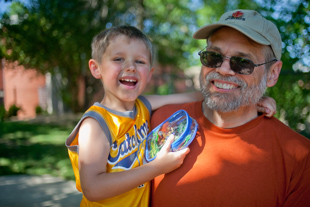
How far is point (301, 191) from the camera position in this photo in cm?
167

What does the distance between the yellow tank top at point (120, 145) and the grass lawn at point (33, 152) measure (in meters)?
3.21

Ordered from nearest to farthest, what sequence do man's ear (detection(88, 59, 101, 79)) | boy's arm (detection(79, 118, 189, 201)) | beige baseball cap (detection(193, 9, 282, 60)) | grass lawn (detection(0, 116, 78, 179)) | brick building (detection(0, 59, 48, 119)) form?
boy's arm (detection(79, 118, 189, 201)) < beige baseball cap (detection(193, 9, 282, 60)) < man's ear (detection(88, 59, 101, 79)) < grass lawn (detection(0, 116, 78, 179)) < brick building (detection(0, 59, 48, 119))

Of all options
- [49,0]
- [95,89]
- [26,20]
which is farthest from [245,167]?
[95,89]

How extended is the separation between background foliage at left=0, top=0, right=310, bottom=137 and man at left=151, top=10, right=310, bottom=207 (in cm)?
213

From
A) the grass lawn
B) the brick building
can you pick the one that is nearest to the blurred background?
the grass lawn

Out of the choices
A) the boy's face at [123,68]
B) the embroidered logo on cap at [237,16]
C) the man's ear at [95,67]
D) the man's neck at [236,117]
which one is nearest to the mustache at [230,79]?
the man's neck at [236,117]

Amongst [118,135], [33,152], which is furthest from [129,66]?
[33,152]

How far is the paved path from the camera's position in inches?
140

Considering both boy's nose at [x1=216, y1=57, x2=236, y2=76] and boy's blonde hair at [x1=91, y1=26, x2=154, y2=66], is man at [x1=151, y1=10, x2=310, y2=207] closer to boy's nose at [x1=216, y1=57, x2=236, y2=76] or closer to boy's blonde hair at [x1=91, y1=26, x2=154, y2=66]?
boy's nose at [x1=216, y1=57, x2=236, y2=76]

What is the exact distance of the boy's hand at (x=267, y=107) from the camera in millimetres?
2037

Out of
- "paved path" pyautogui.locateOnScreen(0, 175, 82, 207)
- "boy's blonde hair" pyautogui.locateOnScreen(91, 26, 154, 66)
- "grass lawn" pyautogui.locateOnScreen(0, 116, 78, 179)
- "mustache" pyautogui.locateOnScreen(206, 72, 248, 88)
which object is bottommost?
"grass lawn" pyautogui.locateOnScreen(0, 116, 78, 179)

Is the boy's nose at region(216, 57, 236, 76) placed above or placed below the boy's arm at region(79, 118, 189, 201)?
above

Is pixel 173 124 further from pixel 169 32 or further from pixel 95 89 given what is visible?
pixel 169 32

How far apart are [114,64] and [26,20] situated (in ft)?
17.2
